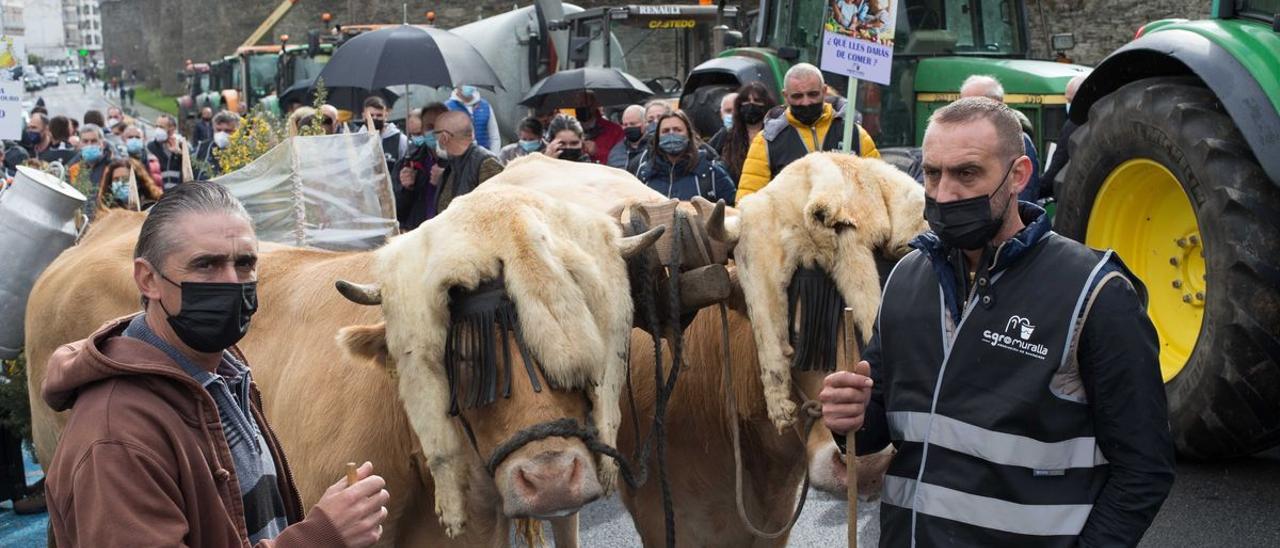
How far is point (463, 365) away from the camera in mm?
3244

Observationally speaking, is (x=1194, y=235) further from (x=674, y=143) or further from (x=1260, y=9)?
(x=674, y=143)

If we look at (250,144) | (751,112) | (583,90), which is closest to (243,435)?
(751,112)

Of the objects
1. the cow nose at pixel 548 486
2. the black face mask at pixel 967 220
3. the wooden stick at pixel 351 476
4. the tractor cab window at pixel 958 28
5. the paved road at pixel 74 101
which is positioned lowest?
the paved road at pixel 74 101

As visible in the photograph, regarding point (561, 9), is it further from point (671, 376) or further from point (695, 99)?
point (671, 376)

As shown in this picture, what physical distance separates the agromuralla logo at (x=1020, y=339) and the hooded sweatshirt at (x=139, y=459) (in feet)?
4.81

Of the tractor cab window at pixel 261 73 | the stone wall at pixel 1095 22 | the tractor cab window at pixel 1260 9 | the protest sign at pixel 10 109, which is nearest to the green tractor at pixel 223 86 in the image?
the tractor cab window at pixel 261 73

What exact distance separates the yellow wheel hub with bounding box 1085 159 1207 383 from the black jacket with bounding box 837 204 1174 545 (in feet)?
13.5

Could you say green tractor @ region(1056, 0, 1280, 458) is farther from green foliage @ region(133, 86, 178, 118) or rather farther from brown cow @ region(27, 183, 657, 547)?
green foliage @ region(133, 86, 178, 118)

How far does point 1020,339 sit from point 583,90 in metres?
13.1

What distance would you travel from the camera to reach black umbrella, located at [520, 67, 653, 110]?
15.6 m

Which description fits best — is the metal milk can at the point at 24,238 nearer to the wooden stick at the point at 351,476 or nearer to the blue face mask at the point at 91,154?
the wooden stick at the point at 351,476

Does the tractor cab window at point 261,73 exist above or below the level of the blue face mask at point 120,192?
below

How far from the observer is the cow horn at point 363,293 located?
3.28 m

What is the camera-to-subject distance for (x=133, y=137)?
18.8m
